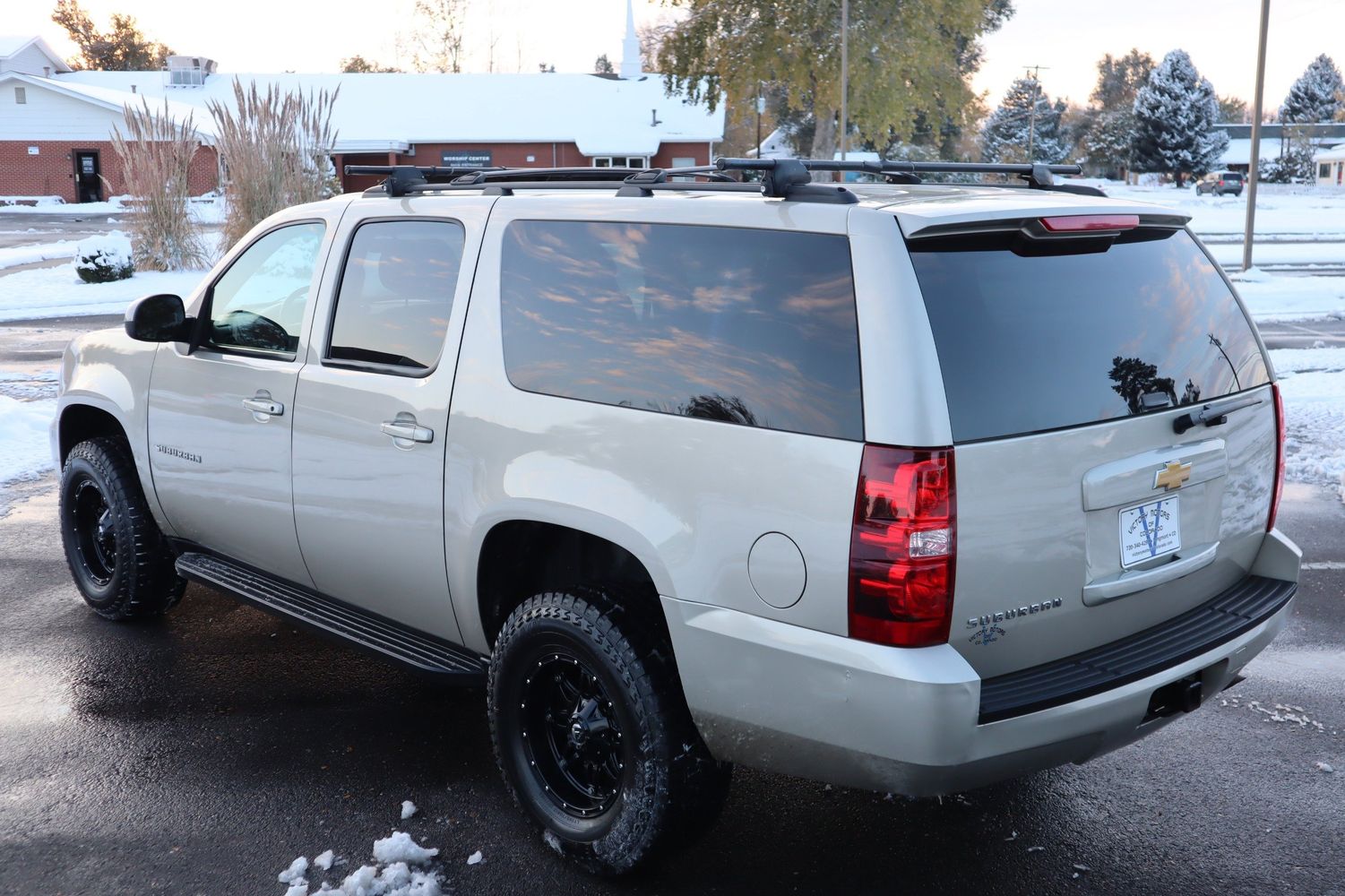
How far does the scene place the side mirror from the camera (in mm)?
4785

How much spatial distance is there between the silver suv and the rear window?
0.01 metres

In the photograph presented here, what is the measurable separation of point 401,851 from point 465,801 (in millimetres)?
411

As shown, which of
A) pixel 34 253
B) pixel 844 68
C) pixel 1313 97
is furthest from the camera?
pixel 1313 97

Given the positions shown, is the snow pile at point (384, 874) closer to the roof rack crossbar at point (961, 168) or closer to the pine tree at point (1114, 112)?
the roof rack crossbar at point (961, 168)

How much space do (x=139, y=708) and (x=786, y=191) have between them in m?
3.28

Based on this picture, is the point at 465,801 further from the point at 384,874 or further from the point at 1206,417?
the point at 1206,417

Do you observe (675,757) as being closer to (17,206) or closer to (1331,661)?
(1331,661)

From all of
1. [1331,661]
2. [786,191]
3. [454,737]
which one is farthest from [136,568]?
[1331,661]

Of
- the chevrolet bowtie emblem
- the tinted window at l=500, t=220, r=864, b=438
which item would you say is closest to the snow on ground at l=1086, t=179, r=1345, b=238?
the chevrolet bowtie emblem

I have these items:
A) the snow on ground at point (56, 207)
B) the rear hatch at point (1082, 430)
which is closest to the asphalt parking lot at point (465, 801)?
the rear hatch at point (1082, 430)

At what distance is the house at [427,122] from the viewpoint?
51.3 metres

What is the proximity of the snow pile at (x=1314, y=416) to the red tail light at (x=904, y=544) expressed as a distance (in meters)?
6.38

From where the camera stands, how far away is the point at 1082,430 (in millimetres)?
3039

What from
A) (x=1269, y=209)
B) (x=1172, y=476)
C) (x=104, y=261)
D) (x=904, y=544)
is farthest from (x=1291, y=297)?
(x=1269, y=209)
